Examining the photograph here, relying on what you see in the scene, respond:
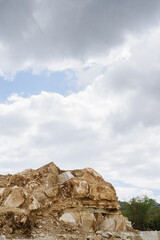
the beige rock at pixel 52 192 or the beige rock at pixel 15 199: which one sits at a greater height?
the beige rock at pixel 52 192

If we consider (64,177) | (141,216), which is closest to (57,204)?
(64,177)

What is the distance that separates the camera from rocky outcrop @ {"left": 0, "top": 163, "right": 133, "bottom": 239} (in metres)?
5.55

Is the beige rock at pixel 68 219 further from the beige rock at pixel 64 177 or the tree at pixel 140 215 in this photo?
the tree at pixel 140 215

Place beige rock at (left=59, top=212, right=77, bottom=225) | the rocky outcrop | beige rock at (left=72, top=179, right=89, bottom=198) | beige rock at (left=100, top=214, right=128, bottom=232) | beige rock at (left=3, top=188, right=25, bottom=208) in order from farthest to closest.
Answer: beige rock at (left=100, top=214, right=128, bottom=232) < beige rock at (left=72, top=179, right=89, bottom=198) < beige rock at (left=59, top=212, right=77, bottom=225) < beige rock at (left=3, top=188, right=25, bottom=208) < the rocky outcrop

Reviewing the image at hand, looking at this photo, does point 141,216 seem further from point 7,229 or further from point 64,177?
point 7,229

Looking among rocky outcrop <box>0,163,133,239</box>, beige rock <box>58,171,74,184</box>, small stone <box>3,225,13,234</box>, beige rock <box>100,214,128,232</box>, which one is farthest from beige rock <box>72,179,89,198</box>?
small stone <box>3,225,13,234</box>

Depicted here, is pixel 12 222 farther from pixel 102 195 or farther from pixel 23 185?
pixel 102 195

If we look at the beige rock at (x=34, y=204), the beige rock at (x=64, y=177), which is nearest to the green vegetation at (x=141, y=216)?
the beige rock at (x=64, y=177)

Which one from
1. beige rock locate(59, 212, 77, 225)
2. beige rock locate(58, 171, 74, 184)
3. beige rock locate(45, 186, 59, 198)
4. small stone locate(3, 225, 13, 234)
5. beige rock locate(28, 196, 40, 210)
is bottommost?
small stone locate(3, 225, 13, 234)

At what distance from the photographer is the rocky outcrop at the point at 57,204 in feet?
18.2

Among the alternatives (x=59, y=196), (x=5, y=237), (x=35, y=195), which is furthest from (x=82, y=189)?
(x=5, y=237)

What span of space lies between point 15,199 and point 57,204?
3.92 feet

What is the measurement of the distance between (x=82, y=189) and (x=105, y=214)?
142cm

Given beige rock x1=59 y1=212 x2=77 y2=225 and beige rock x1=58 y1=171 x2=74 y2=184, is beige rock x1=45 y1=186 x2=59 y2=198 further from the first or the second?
beige rock x1=58 y1=171 x2=74 y2=184
